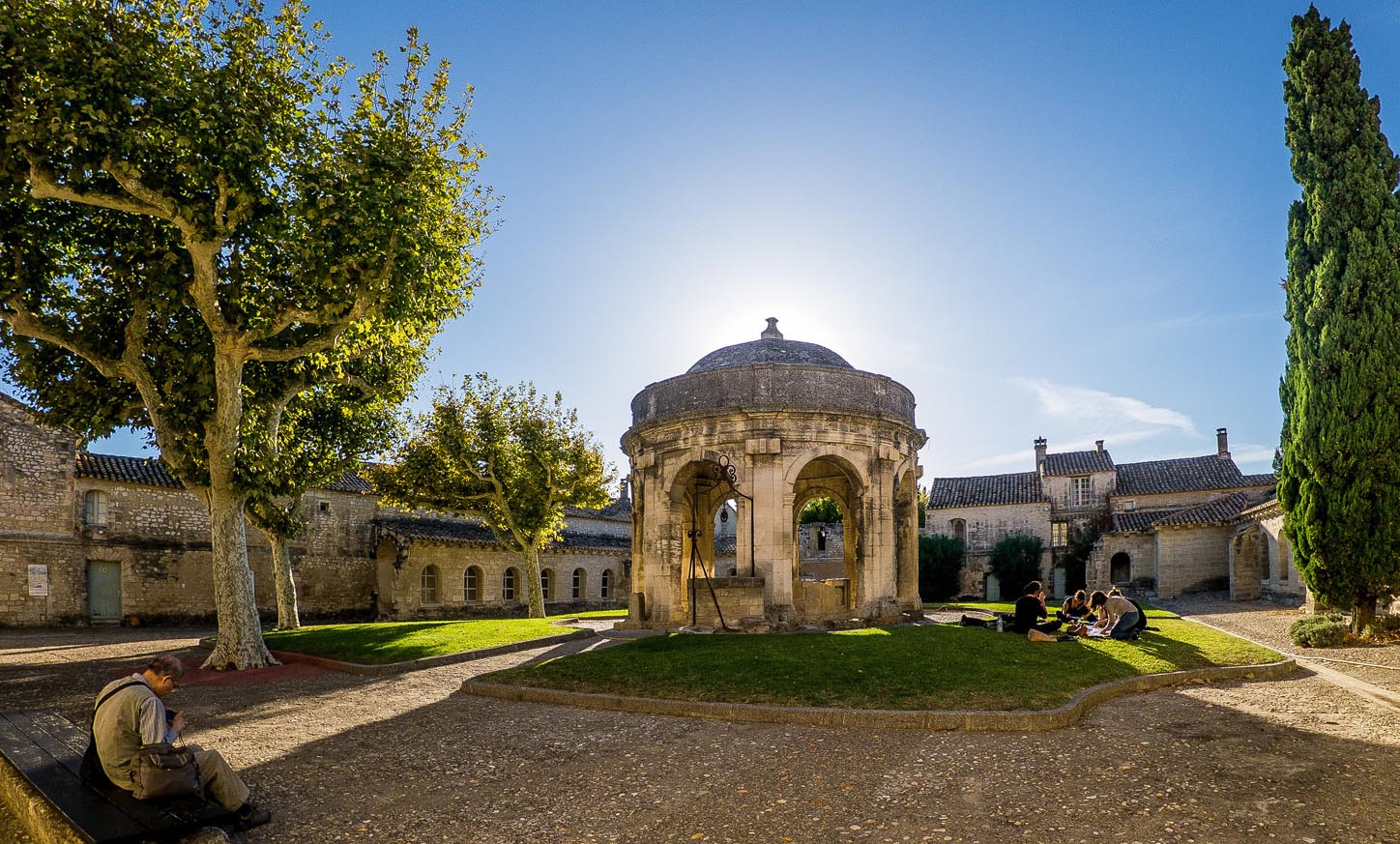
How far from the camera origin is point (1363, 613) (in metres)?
16.3

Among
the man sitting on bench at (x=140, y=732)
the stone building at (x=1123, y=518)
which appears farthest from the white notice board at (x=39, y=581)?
the stone building at (x=1123, y=518)

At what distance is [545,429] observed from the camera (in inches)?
1144

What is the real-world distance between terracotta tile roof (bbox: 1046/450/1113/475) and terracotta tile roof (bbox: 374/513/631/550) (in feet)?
97.2

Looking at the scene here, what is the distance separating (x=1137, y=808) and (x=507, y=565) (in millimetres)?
35929

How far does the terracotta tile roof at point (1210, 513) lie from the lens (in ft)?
123

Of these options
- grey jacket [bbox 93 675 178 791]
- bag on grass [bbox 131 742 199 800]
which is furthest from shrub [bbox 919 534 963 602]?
grey jacket [bbox 93 675 178 791]

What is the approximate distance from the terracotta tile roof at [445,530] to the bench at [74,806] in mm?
28077

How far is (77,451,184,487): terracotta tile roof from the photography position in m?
27.2

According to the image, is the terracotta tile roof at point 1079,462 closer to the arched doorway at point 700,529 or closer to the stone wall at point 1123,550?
the stone wall at point 1123,550

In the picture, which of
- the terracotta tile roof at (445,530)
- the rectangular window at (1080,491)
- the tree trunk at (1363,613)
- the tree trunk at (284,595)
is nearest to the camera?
the tree trunk at (1363,613)

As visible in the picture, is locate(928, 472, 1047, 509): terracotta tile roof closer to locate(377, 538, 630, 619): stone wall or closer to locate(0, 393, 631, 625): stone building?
locate(377, 538, 630, 619): stone wall

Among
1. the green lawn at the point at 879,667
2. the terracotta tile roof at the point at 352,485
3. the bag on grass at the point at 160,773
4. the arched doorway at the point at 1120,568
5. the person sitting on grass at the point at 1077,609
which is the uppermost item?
the terracotta tile roof at the point at 352,485

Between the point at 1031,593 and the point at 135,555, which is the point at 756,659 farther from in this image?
the point at 135,555

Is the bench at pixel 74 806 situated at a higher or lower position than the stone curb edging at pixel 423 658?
higher
